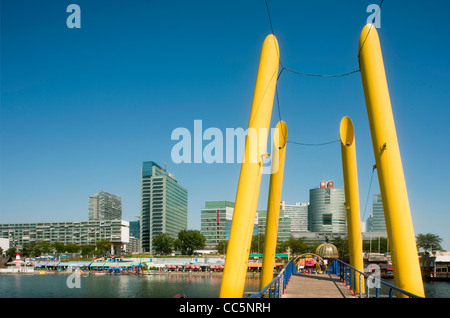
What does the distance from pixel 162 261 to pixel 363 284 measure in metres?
140

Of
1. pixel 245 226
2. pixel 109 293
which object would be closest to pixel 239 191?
pixel 245 226

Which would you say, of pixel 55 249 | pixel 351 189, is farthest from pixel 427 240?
pixel 55 249

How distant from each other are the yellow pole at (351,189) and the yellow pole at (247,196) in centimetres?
1206

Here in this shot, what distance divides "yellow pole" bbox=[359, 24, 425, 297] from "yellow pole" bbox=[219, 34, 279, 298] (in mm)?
3459

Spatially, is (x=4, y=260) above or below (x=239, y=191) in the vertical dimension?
below

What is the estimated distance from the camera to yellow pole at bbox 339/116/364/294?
26.1 meters

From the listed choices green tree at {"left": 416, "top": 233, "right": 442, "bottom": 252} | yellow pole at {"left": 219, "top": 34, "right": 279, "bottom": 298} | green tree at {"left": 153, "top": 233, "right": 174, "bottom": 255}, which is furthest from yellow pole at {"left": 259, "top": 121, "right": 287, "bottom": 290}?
green tree at {"left": 153, "top": 233, "right": 174, "bottom": 255}

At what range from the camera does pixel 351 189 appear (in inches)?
1038

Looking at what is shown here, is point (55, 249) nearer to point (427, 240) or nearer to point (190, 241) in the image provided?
point (190, 241)

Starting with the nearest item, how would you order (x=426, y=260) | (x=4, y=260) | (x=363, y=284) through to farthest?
(x=363, y=284)
(x=426, y=260)
(x=4, y=260)

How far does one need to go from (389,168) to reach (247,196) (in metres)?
4.61
